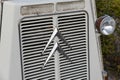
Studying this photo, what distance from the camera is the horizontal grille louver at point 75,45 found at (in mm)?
4141

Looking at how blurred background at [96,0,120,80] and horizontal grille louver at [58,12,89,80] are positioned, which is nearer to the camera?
horizontal grille louver at [58,12,89,80]

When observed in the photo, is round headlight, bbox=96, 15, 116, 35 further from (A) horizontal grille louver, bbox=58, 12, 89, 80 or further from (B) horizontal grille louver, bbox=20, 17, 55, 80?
(B) horizontal grille louver, bbox=20, 17, 55, 80

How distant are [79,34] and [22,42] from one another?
2.41 feet

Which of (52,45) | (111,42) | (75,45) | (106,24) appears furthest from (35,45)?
(111,42)

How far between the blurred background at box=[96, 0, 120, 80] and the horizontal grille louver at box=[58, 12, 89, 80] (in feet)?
8.05

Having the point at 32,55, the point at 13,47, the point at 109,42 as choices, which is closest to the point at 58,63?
the point at 32,55

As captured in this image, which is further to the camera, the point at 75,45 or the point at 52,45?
the point at 75,45

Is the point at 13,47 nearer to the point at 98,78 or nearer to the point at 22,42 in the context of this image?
the point at 22,42

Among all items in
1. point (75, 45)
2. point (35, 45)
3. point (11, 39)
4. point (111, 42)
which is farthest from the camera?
point (111, 42)

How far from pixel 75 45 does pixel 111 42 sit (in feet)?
8.90

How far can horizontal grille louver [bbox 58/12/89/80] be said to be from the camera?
13.6 ft

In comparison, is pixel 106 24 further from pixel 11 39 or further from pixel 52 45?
pixel 11 39

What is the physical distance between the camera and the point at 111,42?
22.5 ft

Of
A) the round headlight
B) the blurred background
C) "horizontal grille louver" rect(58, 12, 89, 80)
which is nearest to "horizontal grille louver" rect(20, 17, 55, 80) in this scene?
"horizontal grille louver" rect(58, 12, 89, 80)
